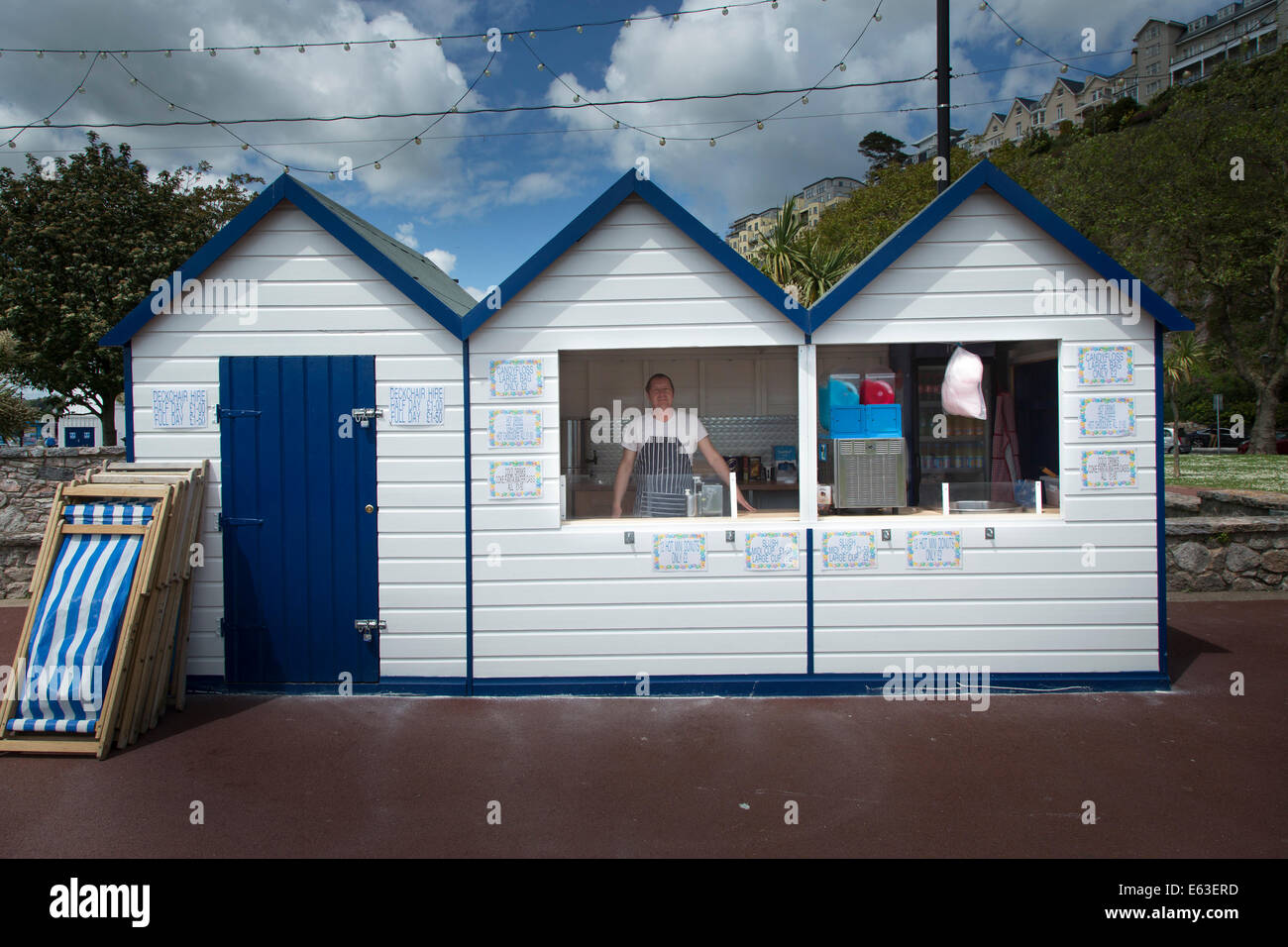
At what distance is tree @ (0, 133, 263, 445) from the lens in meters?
14.4

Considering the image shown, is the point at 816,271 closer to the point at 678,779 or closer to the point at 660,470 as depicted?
the point at 660,470

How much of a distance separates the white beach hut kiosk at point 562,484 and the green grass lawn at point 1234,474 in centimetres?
869

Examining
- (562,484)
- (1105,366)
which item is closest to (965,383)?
(1105,366)

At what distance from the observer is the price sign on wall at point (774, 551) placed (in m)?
A: 5.28

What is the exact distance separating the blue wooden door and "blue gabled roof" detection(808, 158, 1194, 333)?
3106mm

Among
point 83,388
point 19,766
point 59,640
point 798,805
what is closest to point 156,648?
point 59,640

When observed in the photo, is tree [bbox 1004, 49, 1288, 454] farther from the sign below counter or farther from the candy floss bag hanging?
the sign below counter

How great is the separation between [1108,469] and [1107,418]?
12.9 inches

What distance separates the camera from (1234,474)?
56.5 ft

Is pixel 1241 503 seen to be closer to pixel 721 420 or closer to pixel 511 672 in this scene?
pixel 721 420

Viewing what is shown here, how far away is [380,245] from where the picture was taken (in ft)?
18.6

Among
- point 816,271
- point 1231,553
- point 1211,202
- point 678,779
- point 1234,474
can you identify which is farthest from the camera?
point 1211,202

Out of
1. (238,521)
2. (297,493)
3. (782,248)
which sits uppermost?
(782,248)

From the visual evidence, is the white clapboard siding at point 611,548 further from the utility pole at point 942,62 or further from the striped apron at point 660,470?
the utility pole at point 942,62
